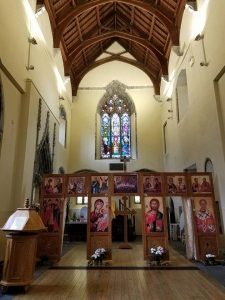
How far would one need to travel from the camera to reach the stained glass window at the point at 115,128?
44.8ft

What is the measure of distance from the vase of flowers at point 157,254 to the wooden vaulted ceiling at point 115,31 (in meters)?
7.97

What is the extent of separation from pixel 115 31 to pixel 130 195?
9165 mm

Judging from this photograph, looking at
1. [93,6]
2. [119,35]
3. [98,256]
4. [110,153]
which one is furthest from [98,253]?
[119,35]

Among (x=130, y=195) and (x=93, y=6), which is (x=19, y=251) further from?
(x=93, y=6)

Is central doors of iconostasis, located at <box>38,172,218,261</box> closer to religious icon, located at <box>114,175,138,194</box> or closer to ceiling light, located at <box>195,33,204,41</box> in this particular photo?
religious icon, located at <box>114,175,138,194</box>

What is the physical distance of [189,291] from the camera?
13.2 ft

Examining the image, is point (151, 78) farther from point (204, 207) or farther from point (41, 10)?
point (204, 207)

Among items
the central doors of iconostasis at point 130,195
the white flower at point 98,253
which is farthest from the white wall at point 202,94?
the white flower at point 98,253

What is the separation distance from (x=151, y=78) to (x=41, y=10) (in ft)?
24.9

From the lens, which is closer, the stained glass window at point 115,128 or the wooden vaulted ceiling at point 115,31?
the wooden vaulted ceiling at point 115,31

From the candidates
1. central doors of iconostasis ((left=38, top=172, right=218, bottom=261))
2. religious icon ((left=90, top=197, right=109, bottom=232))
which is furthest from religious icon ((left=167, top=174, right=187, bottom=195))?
religious icon ((left=90, top=197, right=109, bottom=232))

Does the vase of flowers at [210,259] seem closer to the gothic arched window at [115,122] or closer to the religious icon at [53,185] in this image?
the religious icon at [53,185]

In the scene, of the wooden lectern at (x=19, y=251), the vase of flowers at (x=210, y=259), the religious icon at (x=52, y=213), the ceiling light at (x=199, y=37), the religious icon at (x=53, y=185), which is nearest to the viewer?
the wooden lectern at (x=19, y=251)

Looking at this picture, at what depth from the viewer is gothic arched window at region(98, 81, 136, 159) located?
13680 mm
